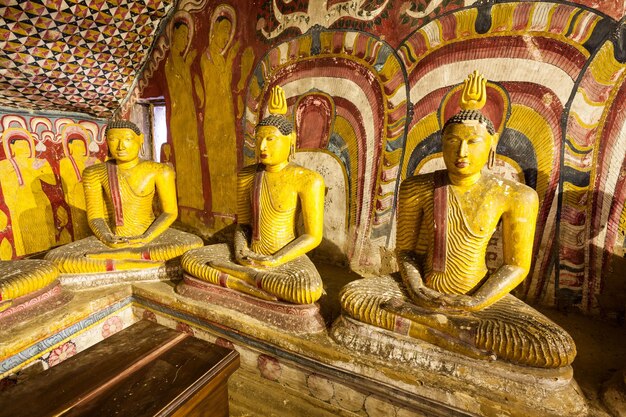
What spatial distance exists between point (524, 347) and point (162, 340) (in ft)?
5.85

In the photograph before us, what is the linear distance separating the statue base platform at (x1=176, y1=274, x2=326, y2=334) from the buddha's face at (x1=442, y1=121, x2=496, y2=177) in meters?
1.25

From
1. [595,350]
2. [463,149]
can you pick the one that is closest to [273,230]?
[463,149]

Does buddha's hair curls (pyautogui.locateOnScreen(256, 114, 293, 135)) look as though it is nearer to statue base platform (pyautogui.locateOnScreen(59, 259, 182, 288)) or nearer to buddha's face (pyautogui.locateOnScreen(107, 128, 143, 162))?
buddha's face (pyautogui.locateOnScreen(107, 128, 143, 162))

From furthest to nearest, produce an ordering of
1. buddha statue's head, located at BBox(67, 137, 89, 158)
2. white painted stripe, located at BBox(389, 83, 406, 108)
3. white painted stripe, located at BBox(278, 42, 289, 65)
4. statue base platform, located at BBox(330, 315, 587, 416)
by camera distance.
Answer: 1. buddha statue's head, located at BBox(67, 137, 89, 158)
2. white painted stripe, located at BBox(278, 42, 289, 65)
3. white painted stripe, located at BBox(389, 83, 406, 108)
4. statue base platform, located at BBox(330, 315, 587, 416)

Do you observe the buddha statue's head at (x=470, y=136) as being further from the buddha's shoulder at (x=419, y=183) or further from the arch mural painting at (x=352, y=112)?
the arch mural painting at (x=352, y=112)

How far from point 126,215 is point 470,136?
2.89 m

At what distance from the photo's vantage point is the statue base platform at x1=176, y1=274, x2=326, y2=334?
2.30 metres

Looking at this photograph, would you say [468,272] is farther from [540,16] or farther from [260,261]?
[540,16]

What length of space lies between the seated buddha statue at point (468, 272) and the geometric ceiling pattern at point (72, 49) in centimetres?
334

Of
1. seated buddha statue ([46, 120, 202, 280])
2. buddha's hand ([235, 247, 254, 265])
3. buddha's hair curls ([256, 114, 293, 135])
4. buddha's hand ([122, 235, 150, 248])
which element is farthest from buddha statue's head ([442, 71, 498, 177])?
buddha's hand ([122, 235, 150, 248])

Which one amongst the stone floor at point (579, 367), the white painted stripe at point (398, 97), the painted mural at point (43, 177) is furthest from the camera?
the painted mural at point (43, 177)

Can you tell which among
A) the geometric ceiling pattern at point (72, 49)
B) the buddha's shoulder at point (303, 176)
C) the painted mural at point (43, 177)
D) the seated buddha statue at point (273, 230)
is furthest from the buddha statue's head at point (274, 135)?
the painted mural at point (43, 177)

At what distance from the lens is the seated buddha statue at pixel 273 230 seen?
7.95 feet

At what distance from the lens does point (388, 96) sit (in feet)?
10.0
